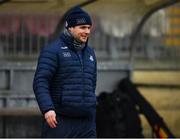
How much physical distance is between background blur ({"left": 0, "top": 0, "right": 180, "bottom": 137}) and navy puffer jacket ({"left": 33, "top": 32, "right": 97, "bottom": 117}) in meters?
2.56

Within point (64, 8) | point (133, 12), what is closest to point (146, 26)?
point (133, 12)

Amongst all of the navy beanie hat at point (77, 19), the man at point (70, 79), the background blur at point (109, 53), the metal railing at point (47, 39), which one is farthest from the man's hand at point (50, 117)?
the metal railing at point (47, 39)

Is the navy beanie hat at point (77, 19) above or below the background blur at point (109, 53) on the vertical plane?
above

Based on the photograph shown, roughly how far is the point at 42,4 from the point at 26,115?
152 centimetres

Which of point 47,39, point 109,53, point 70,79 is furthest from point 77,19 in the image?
point 109,53

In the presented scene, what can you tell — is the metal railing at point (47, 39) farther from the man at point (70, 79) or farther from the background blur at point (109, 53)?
the man at point (70, 79)

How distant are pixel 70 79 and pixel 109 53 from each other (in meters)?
3.74

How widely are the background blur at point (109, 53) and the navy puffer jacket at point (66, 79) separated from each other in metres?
2.56

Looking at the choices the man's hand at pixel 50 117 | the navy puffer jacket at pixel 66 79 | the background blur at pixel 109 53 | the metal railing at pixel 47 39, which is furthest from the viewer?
the metal railing at pixel 47 39

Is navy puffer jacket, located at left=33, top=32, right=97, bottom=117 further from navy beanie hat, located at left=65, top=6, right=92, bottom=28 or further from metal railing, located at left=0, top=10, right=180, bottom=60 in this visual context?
metal railing, located at left=0, top=10, right=180, bottom=60

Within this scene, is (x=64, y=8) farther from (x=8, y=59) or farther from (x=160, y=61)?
(x=160, y=61)

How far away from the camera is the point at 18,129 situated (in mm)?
8375

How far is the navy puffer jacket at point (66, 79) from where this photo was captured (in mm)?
5121

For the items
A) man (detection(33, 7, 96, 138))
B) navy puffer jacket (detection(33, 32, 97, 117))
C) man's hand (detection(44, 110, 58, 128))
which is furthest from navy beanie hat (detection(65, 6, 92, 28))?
man's hand (detection(44, 110, 58, 128))
